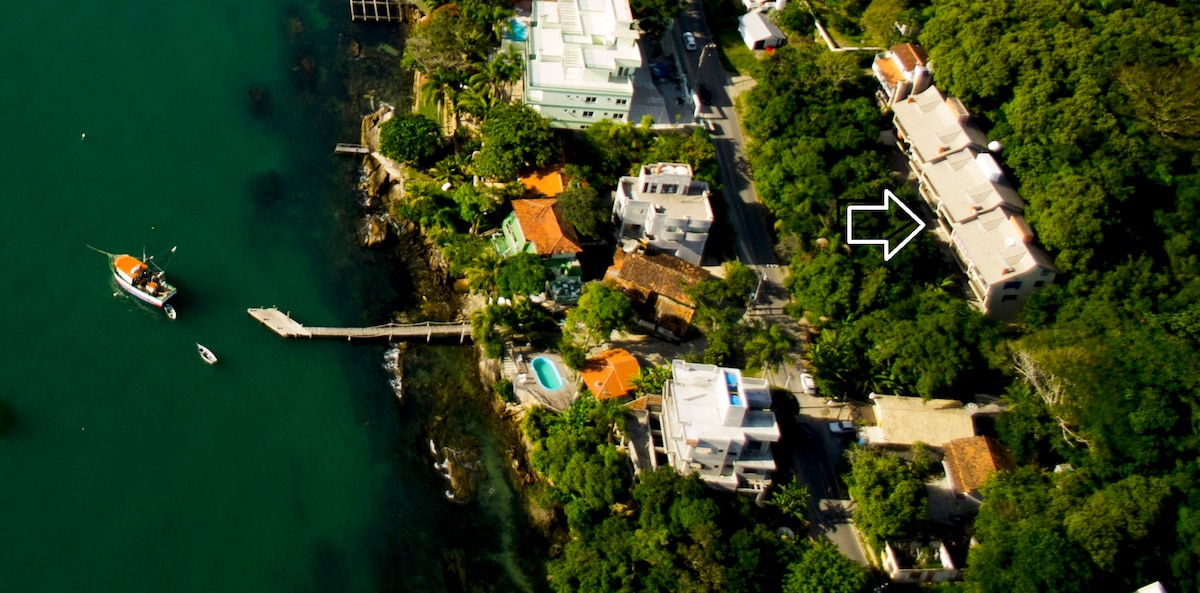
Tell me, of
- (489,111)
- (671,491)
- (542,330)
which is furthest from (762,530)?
(489,111)

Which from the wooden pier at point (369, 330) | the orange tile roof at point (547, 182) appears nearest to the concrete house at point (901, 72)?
the orange tile roof at point (547, 182)

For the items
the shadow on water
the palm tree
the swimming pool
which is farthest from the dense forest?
the shadow on water

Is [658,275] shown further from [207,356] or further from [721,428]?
[207,356]

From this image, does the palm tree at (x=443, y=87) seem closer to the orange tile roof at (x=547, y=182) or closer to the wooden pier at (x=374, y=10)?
the orange tile roof at (x=547, y=182)

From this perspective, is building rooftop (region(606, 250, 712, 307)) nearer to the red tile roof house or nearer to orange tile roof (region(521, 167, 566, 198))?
the red tile roof house

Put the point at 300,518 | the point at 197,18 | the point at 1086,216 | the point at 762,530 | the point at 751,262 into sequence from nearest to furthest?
the point at 762,530, the point at 300,518, the point at 1086,216, the point at 751,262, the point at 197,18

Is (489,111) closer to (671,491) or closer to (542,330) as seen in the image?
(542,330)
